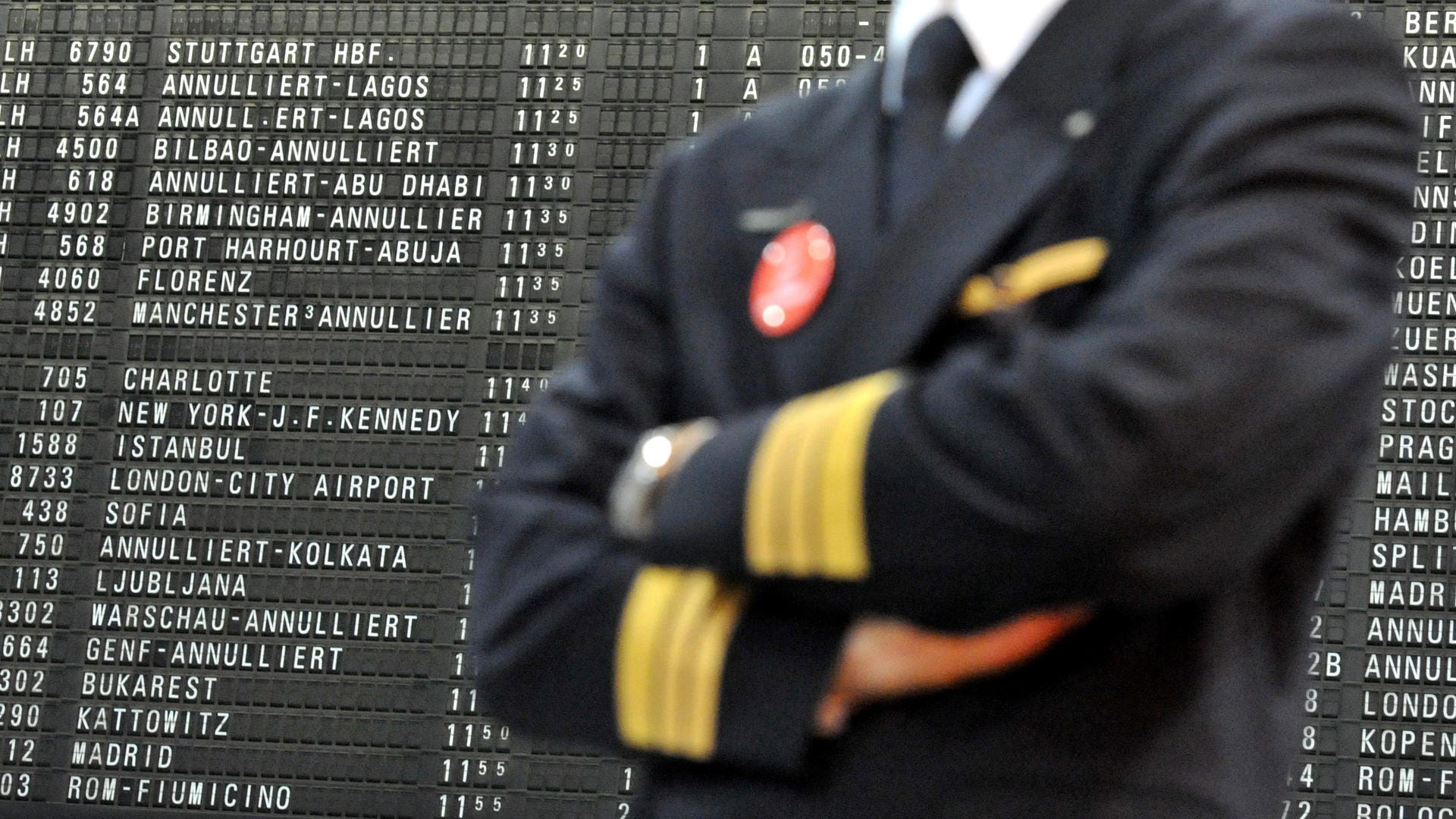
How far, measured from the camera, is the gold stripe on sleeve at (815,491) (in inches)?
63.8

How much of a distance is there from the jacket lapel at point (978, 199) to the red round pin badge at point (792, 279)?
0.04m

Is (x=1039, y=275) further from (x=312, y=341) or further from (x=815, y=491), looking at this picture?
(x=312, y=341)

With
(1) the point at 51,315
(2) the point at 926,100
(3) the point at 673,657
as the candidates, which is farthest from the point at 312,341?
(3) the point at 673,657

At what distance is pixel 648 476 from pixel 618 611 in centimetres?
13

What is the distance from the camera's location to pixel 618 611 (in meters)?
1.82

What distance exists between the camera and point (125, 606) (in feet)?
63.2

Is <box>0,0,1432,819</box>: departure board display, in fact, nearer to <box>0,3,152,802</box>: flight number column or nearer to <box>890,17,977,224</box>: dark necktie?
<box>0,3,152,802</box>: flight number column

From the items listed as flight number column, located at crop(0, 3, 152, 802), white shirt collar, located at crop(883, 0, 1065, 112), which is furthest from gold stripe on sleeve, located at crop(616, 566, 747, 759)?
flight number column, located at crop(0, 3, 152, 802)

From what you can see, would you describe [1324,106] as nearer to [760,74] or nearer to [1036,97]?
[1036,97]

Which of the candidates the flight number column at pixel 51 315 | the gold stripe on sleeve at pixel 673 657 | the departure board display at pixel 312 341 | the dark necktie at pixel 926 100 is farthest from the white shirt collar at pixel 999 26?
the flight number column at pixel 51 315

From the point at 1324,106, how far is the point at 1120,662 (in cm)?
51

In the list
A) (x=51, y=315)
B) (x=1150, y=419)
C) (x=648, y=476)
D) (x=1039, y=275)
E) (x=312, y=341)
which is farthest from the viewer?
(x=51, y=315)

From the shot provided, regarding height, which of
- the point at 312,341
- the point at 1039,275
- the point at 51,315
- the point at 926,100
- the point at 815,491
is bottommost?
the point at 815,491

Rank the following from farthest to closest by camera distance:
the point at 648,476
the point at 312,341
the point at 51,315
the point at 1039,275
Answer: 1. the point at 51,315
2. the point at 312,341
3. the point at 648,476
4. the point at 1039,275
